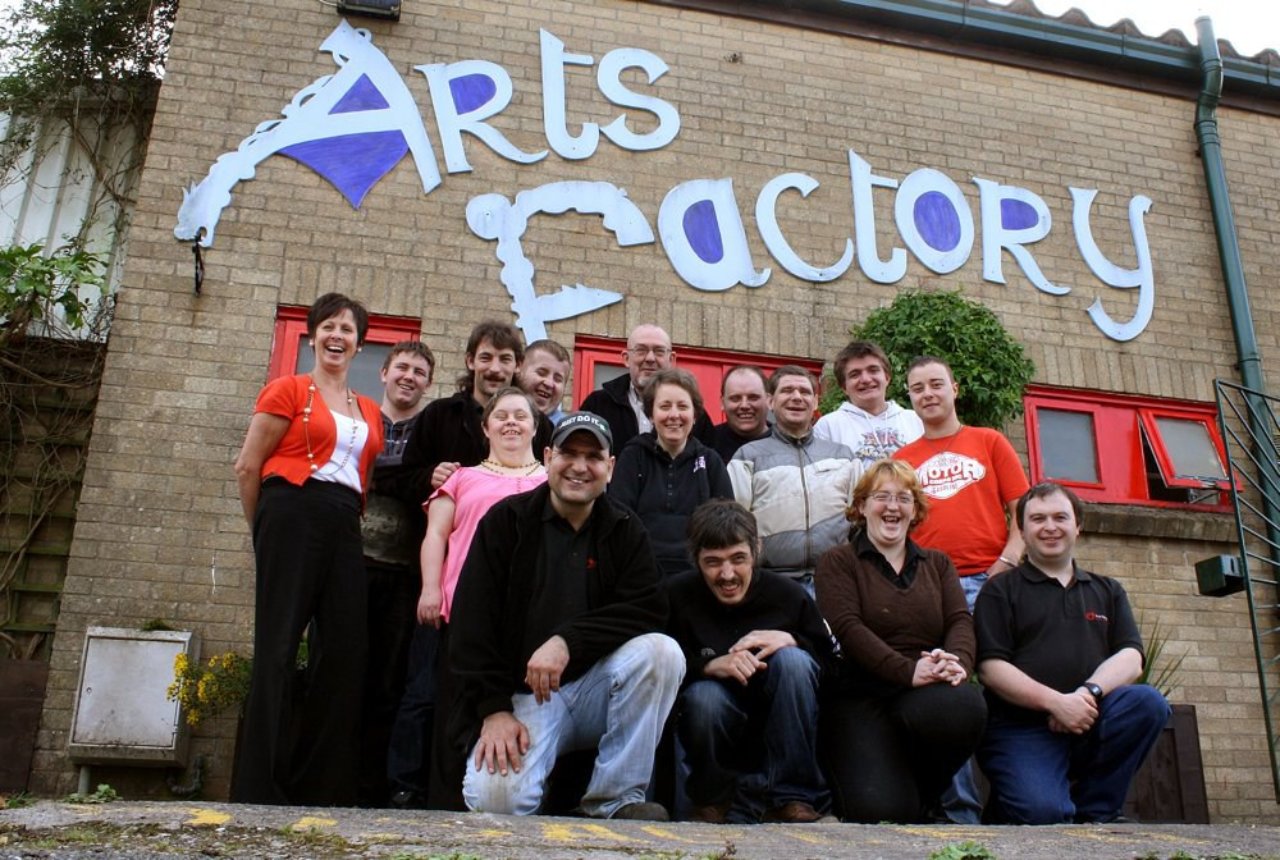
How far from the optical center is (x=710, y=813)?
3.62m

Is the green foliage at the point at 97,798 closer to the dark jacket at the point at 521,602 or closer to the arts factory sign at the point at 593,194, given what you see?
the dark jacket at the point at 521,602

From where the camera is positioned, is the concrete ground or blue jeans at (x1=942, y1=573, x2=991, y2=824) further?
blue jeans at (x1=942, y1=573, x2=991, y2=824)

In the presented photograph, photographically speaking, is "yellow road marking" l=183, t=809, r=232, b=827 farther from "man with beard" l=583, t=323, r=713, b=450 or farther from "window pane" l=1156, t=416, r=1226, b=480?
"window pane" l=1156, t=416, r=1226, b=480

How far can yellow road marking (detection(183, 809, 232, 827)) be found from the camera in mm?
2186

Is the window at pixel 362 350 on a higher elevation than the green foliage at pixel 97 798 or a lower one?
Answer: higher

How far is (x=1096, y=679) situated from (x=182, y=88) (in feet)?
19.8

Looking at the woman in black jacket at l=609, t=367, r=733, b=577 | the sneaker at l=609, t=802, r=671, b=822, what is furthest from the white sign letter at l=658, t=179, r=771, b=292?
the sneaker at l=609, t=802, r=671, b=822

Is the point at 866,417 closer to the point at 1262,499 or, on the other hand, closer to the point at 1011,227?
the point at 1011,227

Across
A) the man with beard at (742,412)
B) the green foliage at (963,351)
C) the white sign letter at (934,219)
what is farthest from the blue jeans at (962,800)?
the white sign letter at (934,219)

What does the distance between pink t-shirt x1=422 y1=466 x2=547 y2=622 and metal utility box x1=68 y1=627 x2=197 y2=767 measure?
2270mm

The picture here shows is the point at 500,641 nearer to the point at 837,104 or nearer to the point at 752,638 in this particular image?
the point at 752,638

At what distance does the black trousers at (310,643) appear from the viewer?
3.66 meters

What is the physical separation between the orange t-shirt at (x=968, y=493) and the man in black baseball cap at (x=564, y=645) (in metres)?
1.60

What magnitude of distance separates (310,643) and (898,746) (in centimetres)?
202
